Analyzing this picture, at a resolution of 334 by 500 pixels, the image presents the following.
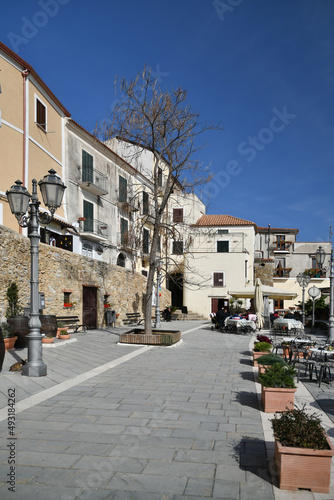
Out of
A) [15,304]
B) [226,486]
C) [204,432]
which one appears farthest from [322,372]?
[15,304]

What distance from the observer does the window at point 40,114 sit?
20.9m

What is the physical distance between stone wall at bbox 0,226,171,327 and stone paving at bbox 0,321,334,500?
21.3 ft

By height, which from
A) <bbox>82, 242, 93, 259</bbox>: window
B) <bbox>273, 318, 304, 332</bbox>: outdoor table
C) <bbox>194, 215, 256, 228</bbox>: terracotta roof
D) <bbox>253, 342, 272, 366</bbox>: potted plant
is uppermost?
<bbox>194, 215, 256, 228</bbox>: terracotta roof

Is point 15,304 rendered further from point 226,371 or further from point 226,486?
point 226,486

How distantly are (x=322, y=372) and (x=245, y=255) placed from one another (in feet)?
93.3

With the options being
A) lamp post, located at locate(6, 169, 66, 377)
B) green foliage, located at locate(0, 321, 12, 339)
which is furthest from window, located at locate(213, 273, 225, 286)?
lamp post, located at locate(6, 169, 66, 377)

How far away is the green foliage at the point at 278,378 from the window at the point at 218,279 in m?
30.2

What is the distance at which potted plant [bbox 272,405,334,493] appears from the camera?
11.6ft

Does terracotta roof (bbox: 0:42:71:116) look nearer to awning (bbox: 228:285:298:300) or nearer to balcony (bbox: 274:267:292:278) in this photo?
awning (bbox: 228:285:298:300)

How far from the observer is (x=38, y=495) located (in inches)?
137

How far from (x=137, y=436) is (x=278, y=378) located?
2245 mm

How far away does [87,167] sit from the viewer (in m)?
25.8

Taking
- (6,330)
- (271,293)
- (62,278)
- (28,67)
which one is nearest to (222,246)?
(271,293)

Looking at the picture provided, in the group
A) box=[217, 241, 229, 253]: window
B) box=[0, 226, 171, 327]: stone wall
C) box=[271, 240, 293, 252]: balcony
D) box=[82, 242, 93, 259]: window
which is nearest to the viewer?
box=[0, 226, 171, 327]: stone wall
